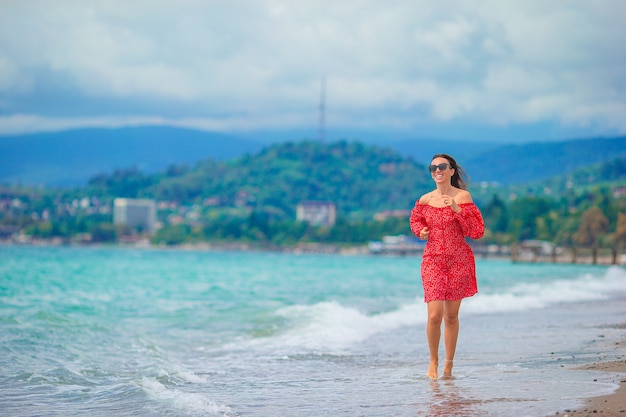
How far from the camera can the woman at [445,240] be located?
855 centimetres

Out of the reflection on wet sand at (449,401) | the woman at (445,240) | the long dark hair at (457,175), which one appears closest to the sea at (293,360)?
the reflection on wet sand at (449,401)

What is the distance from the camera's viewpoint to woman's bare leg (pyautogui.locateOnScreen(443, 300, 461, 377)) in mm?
8711

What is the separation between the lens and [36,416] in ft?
24.8

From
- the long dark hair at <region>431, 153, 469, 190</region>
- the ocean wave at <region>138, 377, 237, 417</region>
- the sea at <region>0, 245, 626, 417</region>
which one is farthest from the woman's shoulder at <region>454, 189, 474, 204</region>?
the ocean wave at <region>138, 377, 237, 417</region>

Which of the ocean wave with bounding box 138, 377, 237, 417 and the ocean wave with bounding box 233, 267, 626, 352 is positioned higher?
the ocean wave with bounding box 138, 377, 237, 417

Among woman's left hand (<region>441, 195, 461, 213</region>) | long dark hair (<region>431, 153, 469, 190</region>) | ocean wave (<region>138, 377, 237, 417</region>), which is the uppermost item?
long dark hair (<region>431, 153, 469, 190</region>)

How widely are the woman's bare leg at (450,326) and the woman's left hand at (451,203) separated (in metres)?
0.89

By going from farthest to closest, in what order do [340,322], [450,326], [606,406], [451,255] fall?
1. [340,322]
2. [450,326]
3. [451,255]
4. [606,406]

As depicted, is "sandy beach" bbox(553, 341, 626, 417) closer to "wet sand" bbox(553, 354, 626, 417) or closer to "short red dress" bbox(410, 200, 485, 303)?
"wet sand" bbox(553, 354, 626, 417)

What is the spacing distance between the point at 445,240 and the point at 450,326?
91 centimetres

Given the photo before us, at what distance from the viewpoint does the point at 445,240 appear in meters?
8.59

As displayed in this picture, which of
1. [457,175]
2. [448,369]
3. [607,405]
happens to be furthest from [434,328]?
[607,405]

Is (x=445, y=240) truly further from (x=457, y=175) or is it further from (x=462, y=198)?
(x=457, y=175)

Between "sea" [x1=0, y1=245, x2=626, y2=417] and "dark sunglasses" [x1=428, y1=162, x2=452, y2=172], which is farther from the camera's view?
"dark sunglasses" [x1=428, y1=162, x2=452, y2=172]
